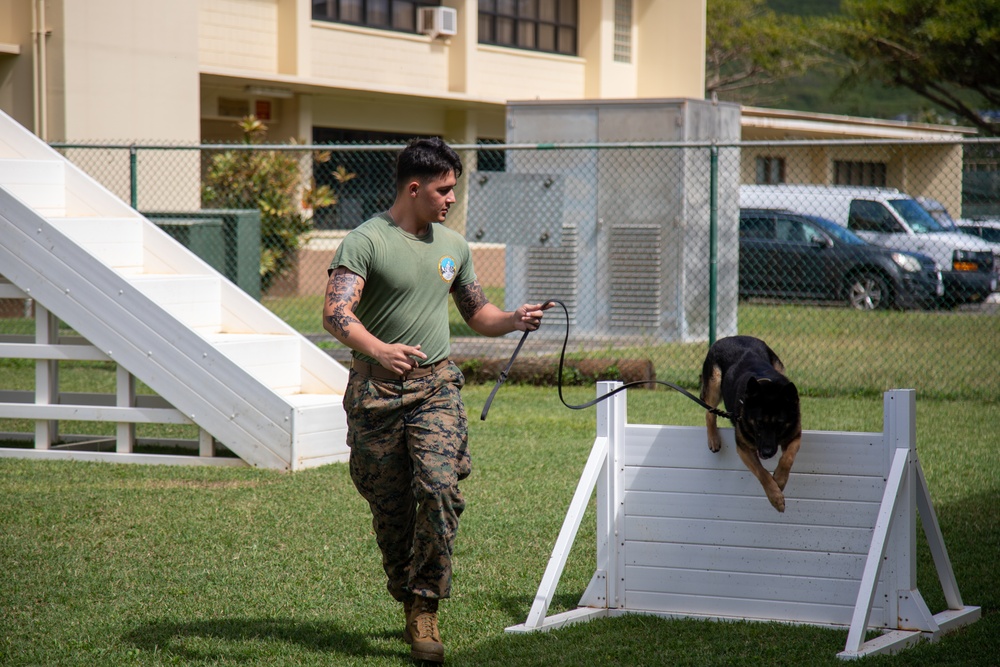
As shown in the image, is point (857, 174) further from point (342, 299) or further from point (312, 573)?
point (342, 299)

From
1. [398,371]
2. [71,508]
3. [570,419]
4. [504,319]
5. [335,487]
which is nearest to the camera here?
[398,371]

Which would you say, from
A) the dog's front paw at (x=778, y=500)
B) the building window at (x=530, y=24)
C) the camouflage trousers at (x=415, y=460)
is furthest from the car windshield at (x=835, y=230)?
the camouflage trousers at (x=415, y=460)

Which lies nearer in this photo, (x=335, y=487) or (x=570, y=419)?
(x=335, y=487)

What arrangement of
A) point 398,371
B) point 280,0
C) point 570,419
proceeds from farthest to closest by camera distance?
1. point 280,0
2. point 570,419
3. point 398,371

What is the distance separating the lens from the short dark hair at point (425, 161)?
4.53 metres

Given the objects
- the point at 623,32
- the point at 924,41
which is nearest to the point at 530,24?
the point at 623,32

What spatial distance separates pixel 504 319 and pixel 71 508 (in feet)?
11.8

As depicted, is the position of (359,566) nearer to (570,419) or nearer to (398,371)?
(398,371)

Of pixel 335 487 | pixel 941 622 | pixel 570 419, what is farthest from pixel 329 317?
pixel 570 419

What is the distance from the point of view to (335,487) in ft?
24.7

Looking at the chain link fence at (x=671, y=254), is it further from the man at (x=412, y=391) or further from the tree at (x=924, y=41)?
the man at (x=412, y=391)

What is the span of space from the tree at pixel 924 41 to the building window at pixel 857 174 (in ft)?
10.5

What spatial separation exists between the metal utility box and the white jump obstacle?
8713 mm

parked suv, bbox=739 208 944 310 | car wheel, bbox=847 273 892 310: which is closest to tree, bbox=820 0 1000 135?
parked suv, bbox=739 208 944 310
